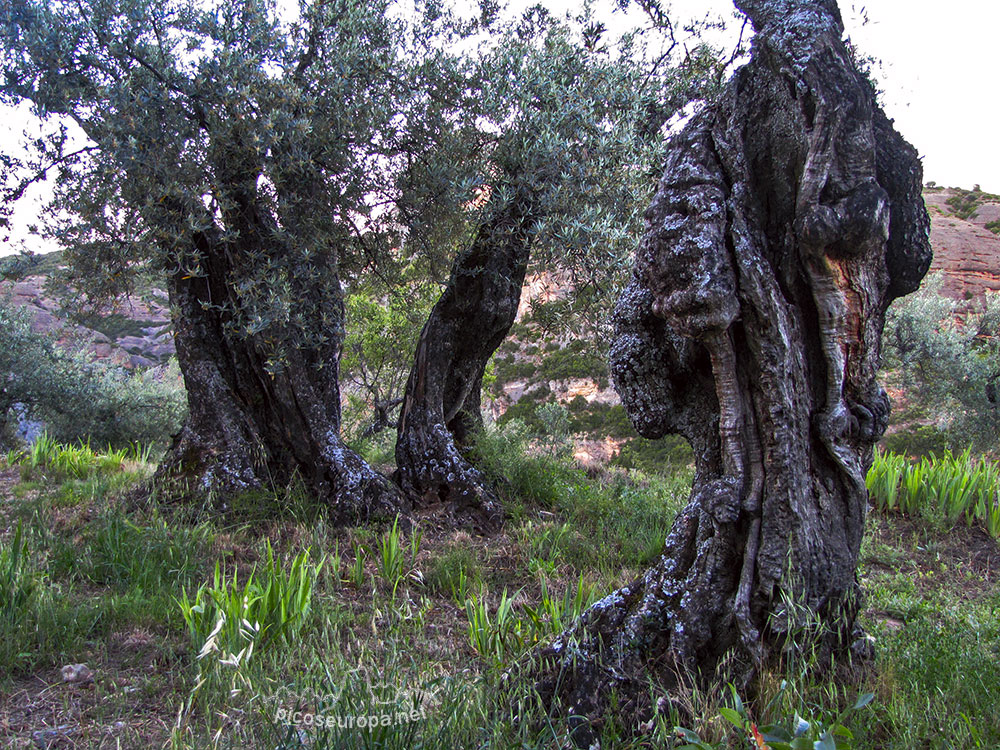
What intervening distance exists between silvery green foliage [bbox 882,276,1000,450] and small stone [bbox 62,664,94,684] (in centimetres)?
1420

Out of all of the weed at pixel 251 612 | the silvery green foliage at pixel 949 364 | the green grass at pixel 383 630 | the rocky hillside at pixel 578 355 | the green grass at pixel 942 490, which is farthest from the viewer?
the rocky hillside at pixel 578 355

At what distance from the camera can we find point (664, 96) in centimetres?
675

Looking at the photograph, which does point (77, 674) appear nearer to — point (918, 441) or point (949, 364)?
point (949, 364)

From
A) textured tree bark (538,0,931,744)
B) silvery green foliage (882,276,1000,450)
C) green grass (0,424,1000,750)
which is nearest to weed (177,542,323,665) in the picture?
green grass (0,424,1000,750)

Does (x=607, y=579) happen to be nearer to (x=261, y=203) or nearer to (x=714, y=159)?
(x=714, y=159)

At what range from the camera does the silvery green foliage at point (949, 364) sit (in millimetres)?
12898

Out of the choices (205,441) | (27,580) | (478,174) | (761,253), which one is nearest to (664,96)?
(478,174)

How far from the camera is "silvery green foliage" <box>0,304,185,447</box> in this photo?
1176 cm

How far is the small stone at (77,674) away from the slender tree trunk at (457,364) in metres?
3.30

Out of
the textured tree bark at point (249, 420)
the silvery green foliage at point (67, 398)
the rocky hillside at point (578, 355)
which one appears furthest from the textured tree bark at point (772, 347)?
the rocky hillside at point (578, 355)

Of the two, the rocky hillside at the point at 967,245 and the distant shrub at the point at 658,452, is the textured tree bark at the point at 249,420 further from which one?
the rocky hillside at the point at 967,245

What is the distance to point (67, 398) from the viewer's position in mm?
12016

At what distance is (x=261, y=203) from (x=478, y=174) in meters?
1.97

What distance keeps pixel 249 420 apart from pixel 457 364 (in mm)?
2201
